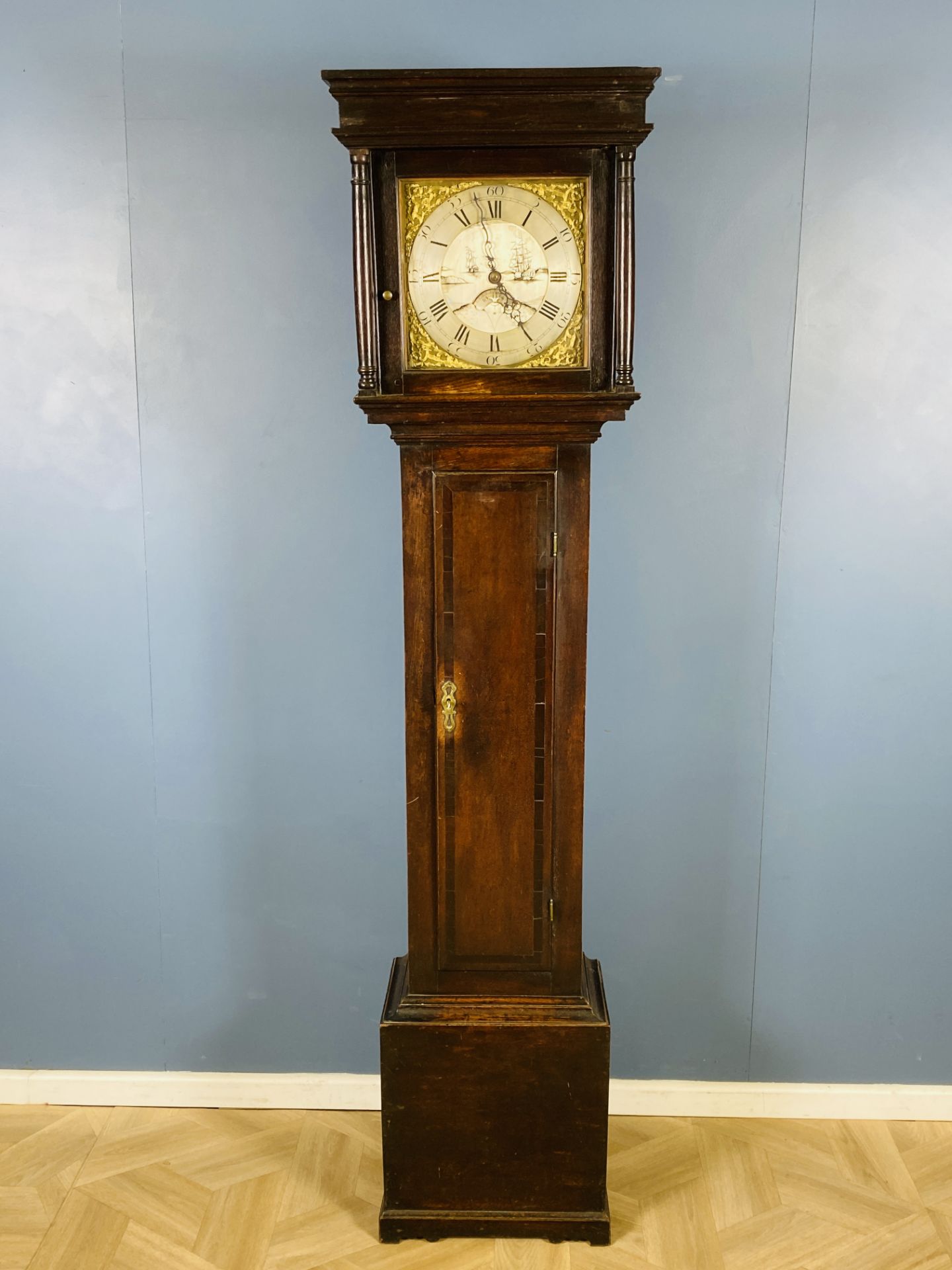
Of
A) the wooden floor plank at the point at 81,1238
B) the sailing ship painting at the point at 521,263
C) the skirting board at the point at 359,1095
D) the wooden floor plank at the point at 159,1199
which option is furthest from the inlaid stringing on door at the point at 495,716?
the wooden floor plank at the point at 81,1238

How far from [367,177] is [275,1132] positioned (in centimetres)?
198

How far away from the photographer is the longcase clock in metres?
1.63

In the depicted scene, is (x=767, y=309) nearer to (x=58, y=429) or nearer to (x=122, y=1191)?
(x=58, y=429)

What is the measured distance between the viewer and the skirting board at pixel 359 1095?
7.58 feet

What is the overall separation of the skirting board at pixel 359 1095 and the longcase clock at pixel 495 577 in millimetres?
392

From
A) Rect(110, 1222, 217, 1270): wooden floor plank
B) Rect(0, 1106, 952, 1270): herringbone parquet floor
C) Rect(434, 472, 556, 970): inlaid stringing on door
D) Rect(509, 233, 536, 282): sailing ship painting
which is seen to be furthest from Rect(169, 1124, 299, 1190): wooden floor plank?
Rect(509, 233, 536, 282): sailing ship painting

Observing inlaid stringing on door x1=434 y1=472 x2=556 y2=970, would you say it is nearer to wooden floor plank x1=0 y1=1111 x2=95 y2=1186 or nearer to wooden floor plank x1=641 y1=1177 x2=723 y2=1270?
wooden floor plank x1=641 y1=1177 x2=723 y2=1270

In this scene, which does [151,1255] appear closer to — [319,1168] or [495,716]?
[319,1168]

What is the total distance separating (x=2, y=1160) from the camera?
2.20 meters

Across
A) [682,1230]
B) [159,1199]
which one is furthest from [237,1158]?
[682,1230]

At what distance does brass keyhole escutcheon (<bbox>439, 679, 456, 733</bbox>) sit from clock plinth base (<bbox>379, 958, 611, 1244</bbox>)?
542 millimetres

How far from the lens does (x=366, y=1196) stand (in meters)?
2.10

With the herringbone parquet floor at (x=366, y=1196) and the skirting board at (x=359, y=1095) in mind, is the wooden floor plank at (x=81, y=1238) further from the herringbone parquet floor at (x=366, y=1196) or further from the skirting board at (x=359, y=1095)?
the skirting board at (x=359, y=1095)

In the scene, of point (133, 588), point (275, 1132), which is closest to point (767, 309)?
point (133, 588)
